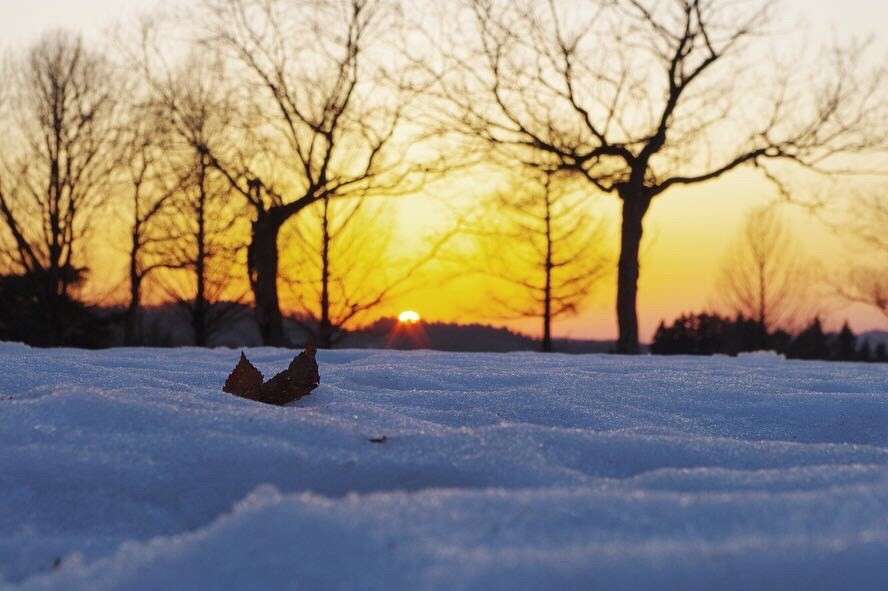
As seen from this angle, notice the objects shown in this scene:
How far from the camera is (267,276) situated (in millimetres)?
14719

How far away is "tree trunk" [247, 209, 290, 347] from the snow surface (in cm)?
1250

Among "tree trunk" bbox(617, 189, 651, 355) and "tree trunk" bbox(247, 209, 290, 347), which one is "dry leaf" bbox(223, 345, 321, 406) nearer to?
"tree trunk" bbox(617, 189, 651, 355)

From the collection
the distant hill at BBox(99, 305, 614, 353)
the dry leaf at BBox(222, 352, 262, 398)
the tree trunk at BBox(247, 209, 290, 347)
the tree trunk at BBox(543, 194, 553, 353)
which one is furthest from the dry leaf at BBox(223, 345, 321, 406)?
the tree trunk at BBox(543, 194, 553, 353)

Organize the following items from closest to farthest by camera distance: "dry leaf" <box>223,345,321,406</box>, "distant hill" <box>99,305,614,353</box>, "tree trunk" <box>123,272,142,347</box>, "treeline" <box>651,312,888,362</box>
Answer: "dry leaf" <box>223,345,321,406</box> < "distant hill" <box>99,305,614,353</box> < "tree trunk" <box>123,272,142,347</box> < "treeline" <box>651,312,888,362</box>

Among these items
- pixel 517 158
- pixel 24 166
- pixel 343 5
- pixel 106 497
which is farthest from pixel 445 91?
pixel 106 497

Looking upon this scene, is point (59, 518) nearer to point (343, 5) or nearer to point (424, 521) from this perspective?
point (424, 521)

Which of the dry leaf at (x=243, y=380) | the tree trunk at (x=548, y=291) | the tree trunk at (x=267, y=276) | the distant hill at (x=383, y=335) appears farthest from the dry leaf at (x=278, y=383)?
the tree trunk at (x=548, y=291)

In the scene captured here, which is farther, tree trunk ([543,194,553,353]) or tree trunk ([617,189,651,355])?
tree trunk ([543,194,553,353])

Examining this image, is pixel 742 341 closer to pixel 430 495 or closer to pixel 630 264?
pixel 630 264

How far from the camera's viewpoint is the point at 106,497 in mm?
1244

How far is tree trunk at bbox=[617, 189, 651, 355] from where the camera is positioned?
12875mm

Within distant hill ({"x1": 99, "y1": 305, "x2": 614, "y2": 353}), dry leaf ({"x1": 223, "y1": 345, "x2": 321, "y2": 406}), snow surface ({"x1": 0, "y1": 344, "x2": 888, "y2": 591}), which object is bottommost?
snow surface ({"x1": 0, "y1": 344, "x2": 888, "y2": 591})

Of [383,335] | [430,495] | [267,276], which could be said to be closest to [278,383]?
[430,495]

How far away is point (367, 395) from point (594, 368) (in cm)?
154
